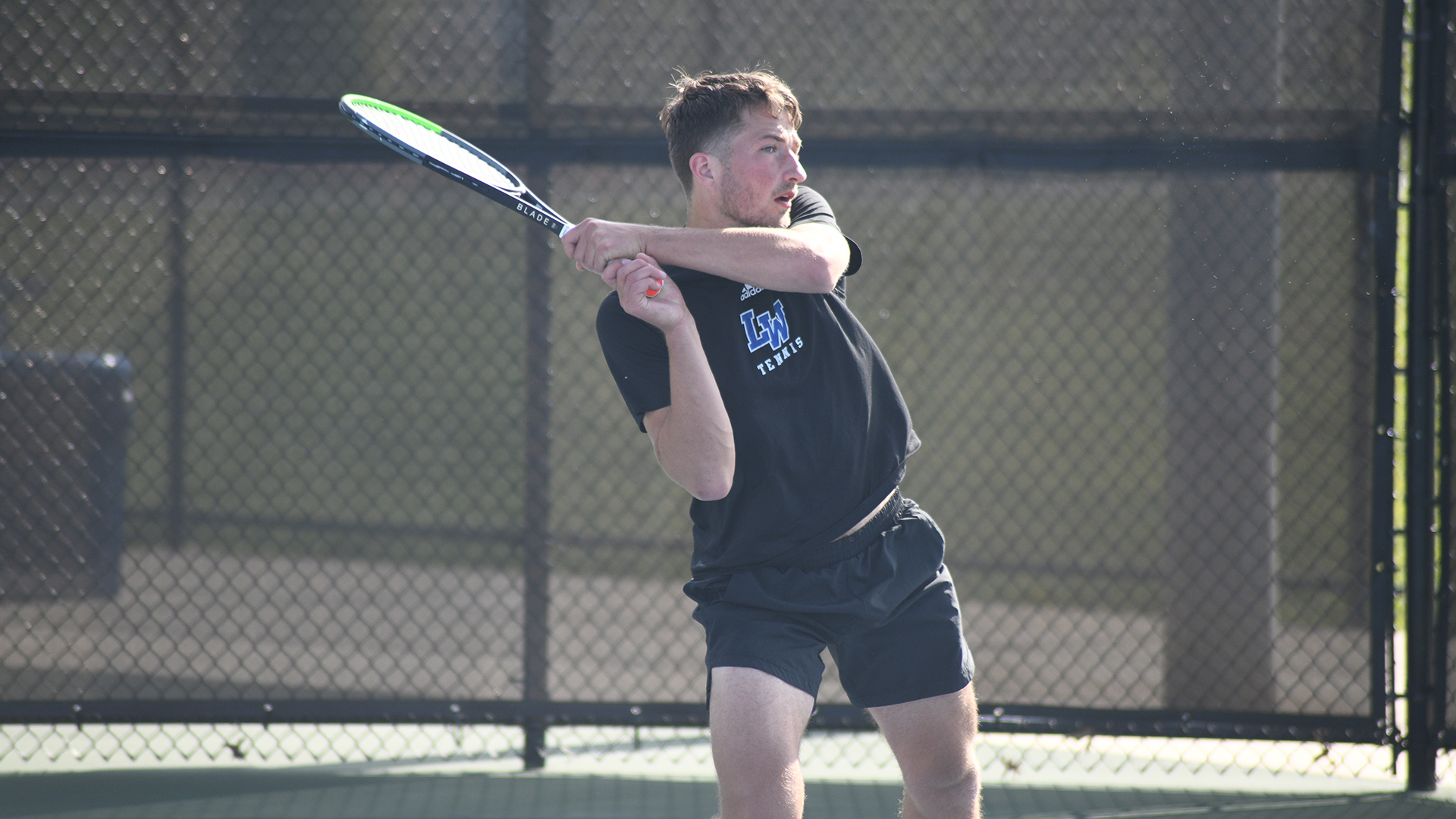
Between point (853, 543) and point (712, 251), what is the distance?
61 centimetres

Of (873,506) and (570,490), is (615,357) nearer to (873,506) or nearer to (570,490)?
(873,506)

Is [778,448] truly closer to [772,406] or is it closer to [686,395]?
[772,406]

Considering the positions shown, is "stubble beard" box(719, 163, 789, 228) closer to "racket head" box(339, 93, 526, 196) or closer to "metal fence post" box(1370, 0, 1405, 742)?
"racket head" box(339, 93, 526, 196)

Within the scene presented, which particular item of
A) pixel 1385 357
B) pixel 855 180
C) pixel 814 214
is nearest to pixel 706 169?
pixel 814 214

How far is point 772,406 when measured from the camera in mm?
2025

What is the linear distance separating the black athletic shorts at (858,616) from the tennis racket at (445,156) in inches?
29.7

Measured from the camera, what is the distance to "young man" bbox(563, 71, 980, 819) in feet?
6.21

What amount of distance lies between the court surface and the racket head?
1819mm

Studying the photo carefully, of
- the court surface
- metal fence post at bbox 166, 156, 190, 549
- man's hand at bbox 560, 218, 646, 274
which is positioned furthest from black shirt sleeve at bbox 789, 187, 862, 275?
metal fence post at bbox 166, 156, 190, 549

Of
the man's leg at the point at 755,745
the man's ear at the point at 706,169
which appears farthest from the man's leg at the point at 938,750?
the man's ear at the point at 706,169

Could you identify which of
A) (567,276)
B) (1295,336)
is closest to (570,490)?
(567,276)

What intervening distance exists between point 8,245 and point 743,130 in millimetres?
2666

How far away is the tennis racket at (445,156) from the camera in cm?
215

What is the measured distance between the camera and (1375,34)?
3.26 metres
